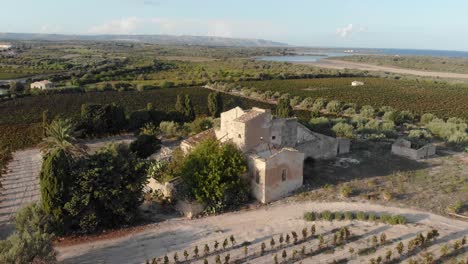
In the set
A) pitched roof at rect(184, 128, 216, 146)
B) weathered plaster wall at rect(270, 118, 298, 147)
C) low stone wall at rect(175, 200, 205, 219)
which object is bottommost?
low stone wall at rect(175, 200, 205, 219)

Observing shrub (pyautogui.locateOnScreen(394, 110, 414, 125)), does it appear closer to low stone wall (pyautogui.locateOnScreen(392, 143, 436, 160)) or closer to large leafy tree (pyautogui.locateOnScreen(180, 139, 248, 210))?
low stone wall (pyautogui.locateOnScreen(392, 143, 436, 160))

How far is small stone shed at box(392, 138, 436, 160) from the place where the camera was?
31.4 metres

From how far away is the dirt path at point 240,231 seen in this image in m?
17.8

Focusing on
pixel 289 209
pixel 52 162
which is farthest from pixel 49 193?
pixel 289 209

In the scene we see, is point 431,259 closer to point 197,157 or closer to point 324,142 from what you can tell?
point 197,157

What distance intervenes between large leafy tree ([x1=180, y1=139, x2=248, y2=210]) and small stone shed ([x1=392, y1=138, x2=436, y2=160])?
16090 millimetres

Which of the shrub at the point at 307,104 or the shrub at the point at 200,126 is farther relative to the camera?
the shrub at the point at 307,104

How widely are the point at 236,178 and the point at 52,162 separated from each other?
989cm

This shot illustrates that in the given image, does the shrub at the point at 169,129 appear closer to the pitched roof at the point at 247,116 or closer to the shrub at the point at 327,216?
the pitched roof at the point at 247,116

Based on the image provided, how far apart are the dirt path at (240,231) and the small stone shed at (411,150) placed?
1082cm

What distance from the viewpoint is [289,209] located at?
2241 cm

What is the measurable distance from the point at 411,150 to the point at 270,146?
13231 mm

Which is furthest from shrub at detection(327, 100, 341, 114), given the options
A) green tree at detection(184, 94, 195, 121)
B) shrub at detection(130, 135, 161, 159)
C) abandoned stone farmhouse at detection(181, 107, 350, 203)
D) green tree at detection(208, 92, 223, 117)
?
shrub at detection(130, 135, 161, 159)

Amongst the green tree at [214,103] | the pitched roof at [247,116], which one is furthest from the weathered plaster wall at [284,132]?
the green tree at [214,103]
